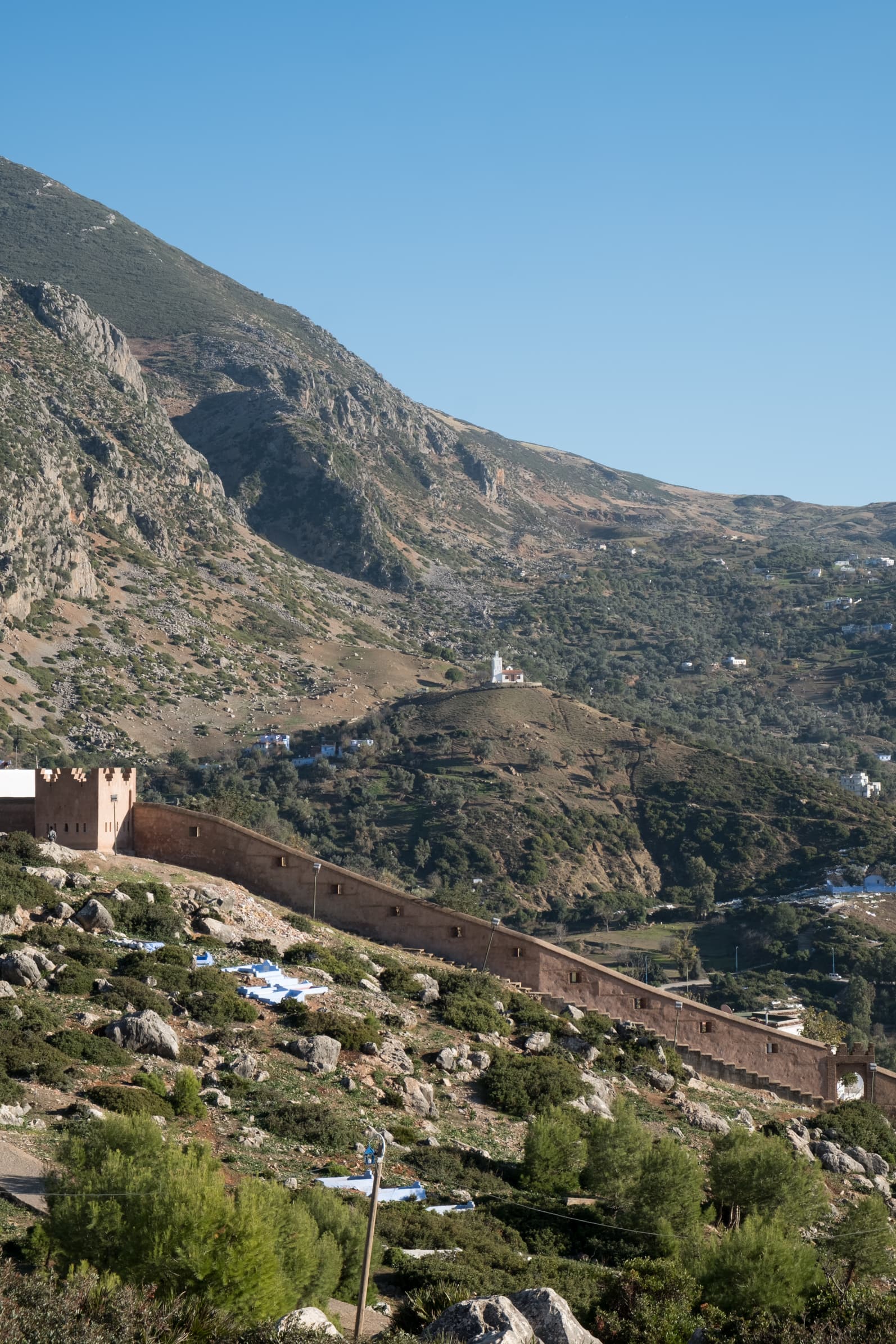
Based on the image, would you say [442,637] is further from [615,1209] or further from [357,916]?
[615,1209]

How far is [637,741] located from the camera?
96.6 meters

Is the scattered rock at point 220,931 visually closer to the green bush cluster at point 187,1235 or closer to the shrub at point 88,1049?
the shrub at point 88,1049

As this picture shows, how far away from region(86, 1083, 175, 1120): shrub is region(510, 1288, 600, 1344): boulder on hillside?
6698mm

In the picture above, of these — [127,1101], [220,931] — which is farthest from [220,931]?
[127,1101]

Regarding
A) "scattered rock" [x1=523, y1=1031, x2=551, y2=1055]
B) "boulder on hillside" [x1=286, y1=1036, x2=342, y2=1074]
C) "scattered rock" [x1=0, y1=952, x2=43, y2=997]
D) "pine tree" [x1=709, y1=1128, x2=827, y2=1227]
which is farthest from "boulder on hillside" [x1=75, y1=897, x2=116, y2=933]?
"pine tree" [x1=709, y1=1128, x2=827, y2=1227]

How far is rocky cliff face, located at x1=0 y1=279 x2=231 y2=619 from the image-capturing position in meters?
96.2

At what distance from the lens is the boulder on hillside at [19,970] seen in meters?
25.6

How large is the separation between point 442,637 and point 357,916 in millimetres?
97621

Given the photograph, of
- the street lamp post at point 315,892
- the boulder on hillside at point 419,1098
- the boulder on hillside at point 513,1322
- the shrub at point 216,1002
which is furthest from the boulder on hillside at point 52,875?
the boulder on hillside at point 513,1322

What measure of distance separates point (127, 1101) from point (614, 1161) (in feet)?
24.2

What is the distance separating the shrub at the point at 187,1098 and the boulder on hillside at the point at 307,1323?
23.0 feet

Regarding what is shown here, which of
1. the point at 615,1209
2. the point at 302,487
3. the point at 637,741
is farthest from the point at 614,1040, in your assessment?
the point at 302,487

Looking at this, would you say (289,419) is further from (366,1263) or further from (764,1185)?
(366,1263)

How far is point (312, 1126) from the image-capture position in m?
22.9
